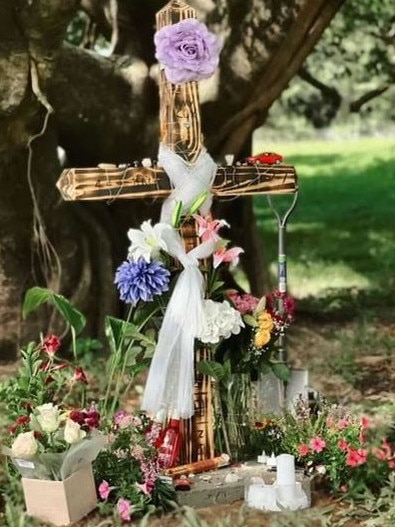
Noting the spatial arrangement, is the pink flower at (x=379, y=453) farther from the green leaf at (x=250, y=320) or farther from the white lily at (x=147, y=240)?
the white lily at (x=147, y=240)

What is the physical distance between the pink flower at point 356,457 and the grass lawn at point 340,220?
5635 millimetres

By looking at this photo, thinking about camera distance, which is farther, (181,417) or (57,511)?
(181,417)

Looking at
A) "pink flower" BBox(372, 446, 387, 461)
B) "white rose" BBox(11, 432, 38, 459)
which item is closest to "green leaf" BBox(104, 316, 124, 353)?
"white rose" BBox(11, 432, 38, 459)

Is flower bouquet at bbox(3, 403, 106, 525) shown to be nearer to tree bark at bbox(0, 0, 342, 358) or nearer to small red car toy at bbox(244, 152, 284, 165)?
small red car toy at bbox(244, 152, 284, 165)

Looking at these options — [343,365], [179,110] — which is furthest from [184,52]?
[343,365]

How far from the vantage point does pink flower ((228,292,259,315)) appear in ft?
16.8

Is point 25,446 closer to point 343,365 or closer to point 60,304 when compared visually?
point 60,304

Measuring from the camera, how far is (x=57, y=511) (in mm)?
4523

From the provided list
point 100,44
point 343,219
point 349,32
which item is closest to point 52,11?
point 100,44

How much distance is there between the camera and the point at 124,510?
4539mm

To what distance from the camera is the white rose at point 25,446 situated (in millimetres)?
4434

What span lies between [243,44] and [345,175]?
37.5 ft

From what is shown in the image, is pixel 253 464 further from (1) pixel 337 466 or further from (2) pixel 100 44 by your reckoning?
(2) pixel 100 44

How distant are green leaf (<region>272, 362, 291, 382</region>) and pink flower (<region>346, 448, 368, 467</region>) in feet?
1.66
